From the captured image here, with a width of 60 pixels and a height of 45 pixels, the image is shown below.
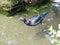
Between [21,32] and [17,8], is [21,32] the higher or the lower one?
the lower one

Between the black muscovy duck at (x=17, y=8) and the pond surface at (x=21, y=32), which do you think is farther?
the black muscovy duck at (x=17, y=8)

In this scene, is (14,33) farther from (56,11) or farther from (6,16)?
(56,11)

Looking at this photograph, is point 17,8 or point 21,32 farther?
point 17,8

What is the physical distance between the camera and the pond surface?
18.2 ft

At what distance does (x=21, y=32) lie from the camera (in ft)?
19.8

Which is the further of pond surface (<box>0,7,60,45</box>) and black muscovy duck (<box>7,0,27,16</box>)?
black muscovy duck (<box>7,0,27,16</box>)

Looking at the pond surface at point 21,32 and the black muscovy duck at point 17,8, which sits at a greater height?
the black muscovy duck at point 17,8

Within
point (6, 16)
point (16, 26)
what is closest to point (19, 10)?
point (6, 16)

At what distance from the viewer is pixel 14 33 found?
5.99 m

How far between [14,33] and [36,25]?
0.59m

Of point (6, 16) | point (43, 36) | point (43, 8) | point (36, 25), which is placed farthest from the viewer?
point (43, 8)

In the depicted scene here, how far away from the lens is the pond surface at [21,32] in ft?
18.2

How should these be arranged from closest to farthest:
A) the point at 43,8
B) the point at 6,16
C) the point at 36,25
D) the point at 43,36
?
the point at 43,36, the point at 36,25, the point at 6,16, the point at 43,8

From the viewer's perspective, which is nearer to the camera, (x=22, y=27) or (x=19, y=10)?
(x=22, y=27)
